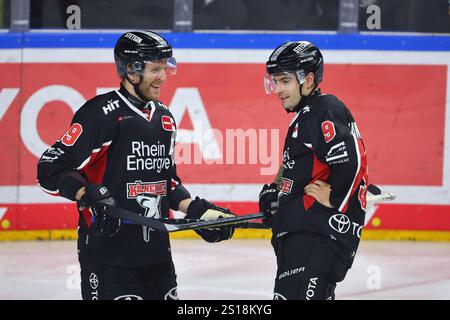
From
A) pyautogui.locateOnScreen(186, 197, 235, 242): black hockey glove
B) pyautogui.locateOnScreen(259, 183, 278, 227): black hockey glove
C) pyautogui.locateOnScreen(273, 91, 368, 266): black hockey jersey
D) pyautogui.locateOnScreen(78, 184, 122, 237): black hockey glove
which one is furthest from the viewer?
pyautogui.locateOnScreen(186, 197, 235, 242): black hockey glove

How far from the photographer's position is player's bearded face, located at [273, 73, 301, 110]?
4809mm

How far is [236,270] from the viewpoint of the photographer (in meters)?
7.97

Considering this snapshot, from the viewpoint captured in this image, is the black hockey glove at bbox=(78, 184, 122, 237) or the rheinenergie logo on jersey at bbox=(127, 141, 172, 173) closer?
the black hockey glove at bbox=(78, 184, 122, 237)

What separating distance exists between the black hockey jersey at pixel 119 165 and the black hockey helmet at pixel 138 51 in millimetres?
125

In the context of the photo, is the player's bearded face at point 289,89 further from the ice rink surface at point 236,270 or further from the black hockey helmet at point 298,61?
the ice rink surface at point 236,270

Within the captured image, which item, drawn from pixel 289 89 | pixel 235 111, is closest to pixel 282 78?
pixel 289 89

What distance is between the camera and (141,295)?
4.66 m

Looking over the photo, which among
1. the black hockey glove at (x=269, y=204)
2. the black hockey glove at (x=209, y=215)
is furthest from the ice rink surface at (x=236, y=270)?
the black hockey glove at (x=269, y=204)

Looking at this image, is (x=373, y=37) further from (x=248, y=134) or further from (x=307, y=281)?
(x=307, y=281)

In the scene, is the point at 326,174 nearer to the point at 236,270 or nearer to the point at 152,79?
the point at 152,79

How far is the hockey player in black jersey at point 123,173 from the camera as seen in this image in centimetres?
465

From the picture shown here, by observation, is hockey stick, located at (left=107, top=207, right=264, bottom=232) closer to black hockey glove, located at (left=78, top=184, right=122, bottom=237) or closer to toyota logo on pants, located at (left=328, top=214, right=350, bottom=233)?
black hockey glove, located at (left=78, top=184, right=122, bottom=237)

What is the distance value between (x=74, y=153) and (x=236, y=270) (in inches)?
138

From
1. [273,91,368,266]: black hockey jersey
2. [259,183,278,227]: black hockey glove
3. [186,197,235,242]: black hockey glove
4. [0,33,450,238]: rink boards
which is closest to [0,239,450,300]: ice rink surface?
[0,33,450,238]: rink boards
